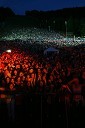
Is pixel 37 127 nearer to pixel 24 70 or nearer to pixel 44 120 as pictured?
pixel 44 120

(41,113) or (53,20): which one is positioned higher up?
(53,20)

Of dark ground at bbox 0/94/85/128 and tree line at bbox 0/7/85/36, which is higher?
tree line at bbox 0/7/85/36

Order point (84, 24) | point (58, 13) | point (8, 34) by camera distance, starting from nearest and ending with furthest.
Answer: point (8, 34) → point (84, 24) → point (58, 13)

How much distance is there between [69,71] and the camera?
1606 centimetres

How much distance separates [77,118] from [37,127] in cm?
116

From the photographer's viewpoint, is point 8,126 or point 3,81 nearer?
point 8,126

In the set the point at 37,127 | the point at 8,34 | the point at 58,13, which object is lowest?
the point at 37,127

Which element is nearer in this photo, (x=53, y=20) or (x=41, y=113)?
(x=41, y=113)

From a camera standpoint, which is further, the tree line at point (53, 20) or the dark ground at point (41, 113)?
the tree line at point (53, 20)

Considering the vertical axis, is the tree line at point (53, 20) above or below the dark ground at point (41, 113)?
above

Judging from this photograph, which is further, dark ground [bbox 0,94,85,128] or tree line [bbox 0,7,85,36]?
tree line [bbox 0,7,85,36]

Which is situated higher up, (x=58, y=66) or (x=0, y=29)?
(x=0, y=29)

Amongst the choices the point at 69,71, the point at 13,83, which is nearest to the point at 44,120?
the point at 13,83

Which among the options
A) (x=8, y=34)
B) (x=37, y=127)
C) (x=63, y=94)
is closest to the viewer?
(x=37, y=127)
